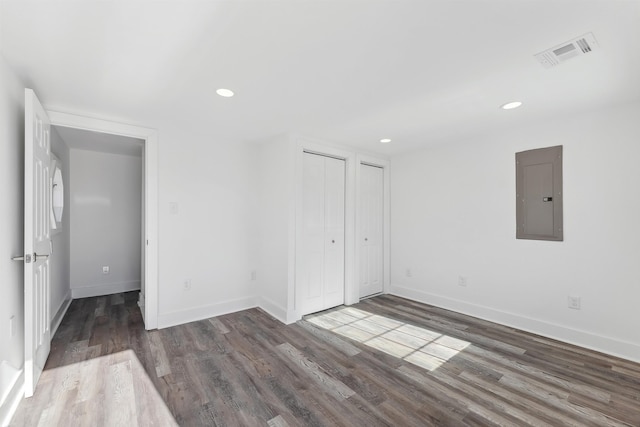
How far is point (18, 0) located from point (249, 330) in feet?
9.53

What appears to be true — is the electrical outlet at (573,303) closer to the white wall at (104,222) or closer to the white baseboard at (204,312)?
the white baseboard at (204,312)

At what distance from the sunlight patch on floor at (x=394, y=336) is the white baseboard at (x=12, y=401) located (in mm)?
2342

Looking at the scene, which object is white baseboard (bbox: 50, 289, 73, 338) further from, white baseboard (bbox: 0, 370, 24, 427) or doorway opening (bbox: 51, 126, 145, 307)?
white baseboard (bbox: 0, 370, 24, 427)

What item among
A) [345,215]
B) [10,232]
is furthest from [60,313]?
[345,215]

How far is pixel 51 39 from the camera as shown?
1.60m

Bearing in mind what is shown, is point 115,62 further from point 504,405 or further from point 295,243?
point 504,405

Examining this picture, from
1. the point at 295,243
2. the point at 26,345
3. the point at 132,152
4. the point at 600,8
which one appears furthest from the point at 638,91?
the point at 132,152

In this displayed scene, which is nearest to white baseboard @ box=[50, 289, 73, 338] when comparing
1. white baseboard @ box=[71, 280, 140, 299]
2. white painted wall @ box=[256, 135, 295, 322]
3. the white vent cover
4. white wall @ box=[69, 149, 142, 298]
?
Result: white baseboard @ box=[71, 280, 140, 299]

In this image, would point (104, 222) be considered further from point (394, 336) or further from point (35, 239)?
point (394, 336)

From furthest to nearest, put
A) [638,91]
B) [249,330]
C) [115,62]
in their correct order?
[249,330] → [638,91] → [115,62]

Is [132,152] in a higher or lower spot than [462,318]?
higher

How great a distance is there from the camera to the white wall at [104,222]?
4.17 metres

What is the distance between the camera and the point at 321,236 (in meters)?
3.66

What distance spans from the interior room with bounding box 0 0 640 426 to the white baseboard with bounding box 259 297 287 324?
0.16ft
